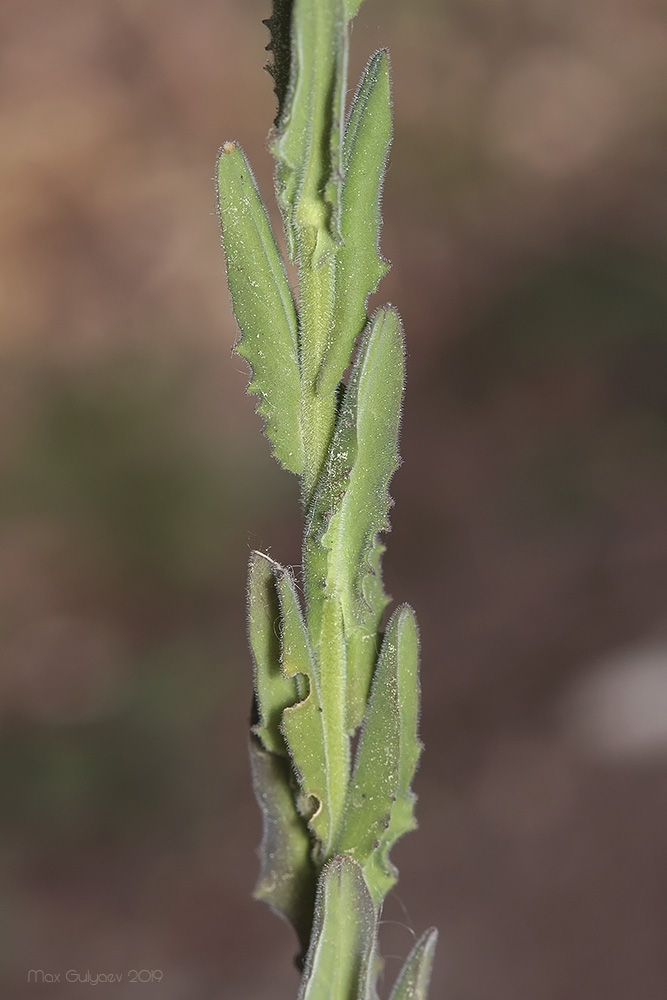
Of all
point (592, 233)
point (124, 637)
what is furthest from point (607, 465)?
point (124, 637)

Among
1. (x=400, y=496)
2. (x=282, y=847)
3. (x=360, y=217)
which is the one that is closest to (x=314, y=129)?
(x=360, y=217)

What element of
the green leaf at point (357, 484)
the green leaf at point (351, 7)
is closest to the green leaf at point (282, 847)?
the green leaf at point (357, 484)

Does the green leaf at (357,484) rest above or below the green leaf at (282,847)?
above

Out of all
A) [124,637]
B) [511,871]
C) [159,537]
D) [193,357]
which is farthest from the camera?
[193,357]

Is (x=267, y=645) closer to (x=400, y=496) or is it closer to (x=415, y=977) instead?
(x=415, y=977)

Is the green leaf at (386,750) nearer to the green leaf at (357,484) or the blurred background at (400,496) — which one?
the green leaf at (357,484)

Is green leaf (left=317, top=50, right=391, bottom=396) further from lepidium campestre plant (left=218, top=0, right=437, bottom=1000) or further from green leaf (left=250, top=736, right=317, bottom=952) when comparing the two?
green leaf (left=250, top=736, right=317, bottom=952)

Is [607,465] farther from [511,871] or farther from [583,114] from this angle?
[511,871]

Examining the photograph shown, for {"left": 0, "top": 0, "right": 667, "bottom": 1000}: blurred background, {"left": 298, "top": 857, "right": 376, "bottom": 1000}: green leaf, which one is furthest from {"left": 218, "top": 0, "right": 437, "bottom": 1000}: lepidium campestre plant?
{"left": 0, "top": 0, "right": 667, "bottom": 1000}: blurred background
